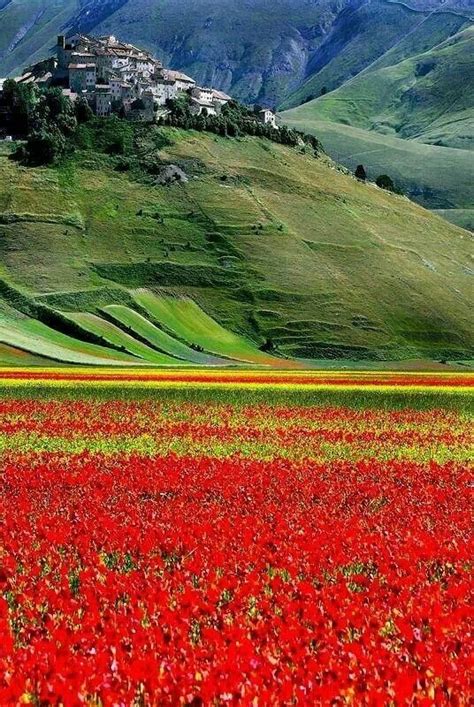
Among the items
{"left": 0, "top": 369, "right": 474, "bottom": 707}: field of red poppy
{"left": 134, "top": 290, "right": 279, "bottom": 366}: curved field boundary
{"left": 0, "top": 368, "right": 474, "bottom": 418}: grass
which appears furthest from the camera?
{"left": 134, "top": 290, "right": 279, "bottom": 366}: curved field boundary

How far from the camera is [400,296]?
573 ft

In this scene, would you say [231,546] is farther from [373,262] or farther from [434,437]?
[373,262]

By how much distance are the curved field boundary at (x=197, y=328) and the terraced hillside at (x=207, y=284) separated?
38 centimetres

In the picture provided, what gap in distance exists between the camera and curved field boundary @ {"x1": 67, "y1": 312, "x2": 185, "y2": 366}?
427 ft

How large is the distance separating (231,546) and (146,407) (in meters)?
29.7

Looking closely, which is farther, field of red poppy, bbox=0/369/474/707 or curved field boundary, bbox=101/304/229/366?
curved field boundary, bbox=101/304/229/366

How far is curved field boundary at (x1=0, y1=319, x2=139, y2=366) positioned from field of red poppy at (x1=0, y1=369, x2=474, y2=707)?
275 feet

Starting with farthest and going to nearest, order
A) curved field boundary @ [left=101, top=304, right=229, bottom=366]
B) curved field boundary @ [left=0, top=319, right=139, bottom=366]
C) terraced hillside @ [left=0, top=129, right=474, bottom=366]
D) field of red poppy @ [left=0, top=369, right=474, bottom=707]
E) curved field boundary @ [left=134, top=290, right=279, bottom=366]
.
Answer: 1. terraced hillside @ [left=0, top=129, right=474, bottom=366]
2. curved field boundary @ [left=134, top=290, right=279, bottom=366]
3. curved field boundary @ [left=101, top=304, right=229, bottom=366]
4. curved field boundary @ [left=0, top=319, right=139, bottom=366]
5. field of red poppy @ [left=0, top=369, right=474, bottom=707]

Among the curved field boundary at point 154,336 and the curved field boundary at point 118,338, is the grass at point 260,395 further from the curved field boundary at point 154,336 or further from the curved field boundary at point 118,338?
the curved field boundary at point 154,336

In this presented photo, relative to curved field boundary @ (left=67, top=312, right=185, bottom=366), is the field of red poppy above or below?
below

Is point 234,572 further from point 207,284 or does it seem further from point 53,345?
point 207,284

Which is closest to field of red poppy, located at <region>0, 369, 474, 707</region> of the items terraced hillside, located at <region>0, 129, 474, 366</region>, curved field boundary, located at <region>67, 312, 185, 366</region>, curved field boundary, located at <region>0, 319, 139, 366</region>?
curved field boundary, located at <region>0, 319, 139, 366</region>

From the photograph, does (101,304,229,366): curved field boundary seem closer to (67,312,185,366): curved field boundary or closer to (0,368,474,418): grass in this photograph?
(67,312,185,366): curved field boundary

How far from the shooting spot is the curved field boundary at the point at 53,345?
4573 inches
